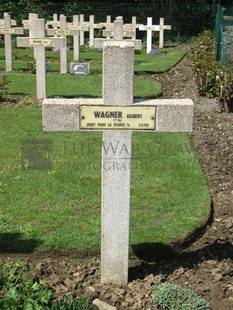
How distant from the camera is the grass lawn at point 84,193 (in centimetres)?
512

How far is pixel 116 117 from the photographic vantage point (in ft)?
12.6

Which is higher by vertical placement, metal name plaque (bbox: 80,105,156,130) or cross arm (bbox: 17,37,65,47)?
metal name plaque (bbox: 80,105,156,130)

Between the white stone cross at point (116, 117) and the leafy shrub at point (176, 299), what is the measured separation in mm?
591

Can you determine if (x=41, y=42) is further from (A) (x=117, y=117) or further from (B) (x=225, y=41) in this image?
(A) (x=117, y=117)

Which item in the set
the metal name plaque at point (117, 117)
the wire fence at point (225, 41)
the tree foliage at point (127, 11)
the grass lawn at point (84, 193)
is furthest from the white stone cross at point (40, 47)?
the tree foliage at point (127, 11)

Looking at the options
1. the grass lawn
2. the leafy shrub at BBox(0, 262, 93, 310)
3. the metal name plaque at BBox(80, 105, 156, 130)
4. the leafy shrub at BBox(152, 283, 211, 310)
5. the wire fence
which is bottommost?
the grass lawn

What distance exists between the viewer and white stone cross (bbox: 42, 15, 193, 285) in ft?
12.2

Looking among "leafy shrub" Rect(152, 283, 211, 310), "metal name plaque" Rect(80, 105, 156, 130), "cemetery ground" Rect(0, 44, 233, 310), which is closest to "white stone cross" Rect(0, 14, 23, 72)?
"cemetery ground" Rect(0, 44, 233, 310)

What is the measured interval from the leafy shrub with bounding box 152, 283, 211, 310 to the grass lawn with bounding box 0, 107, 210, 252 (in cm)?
106

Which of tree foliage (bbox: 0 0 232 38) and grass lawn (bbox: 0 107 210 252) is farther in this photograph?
tree foliage (bbox: 0 0 232 38)

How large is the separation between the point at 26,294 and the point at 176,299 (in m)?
1.05

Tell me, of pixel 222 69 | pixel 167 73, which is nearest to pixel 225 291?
pixel 222 69

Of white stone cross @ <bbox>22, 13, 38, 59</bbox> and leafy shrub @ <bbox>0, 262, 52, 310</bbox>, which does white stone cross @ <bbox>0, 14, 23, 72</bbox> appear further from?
leafy shrub @ <bbox>0, 262, 52, 310</bbox>

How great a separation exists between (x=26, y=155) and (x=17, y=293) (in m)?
3.93
